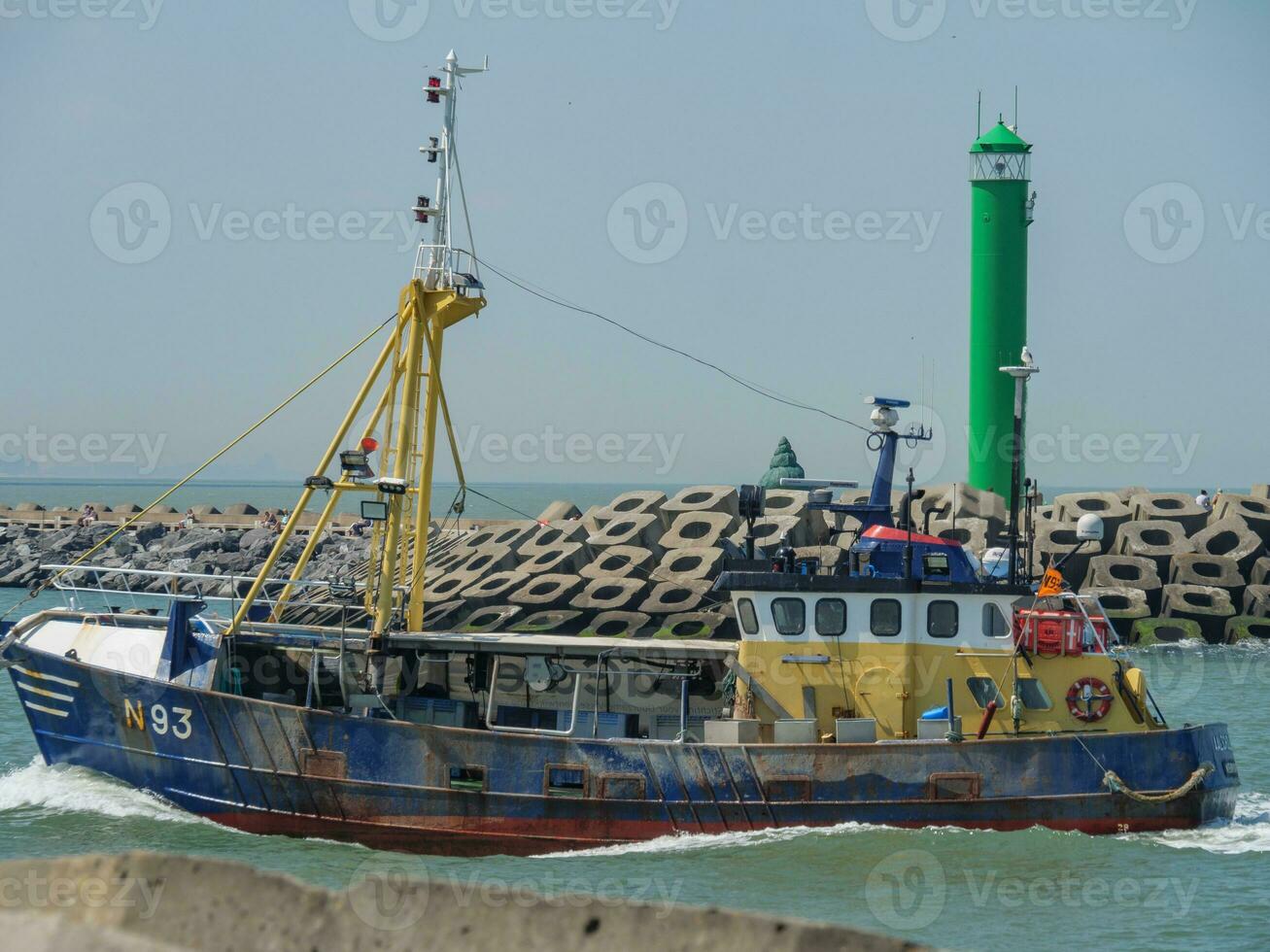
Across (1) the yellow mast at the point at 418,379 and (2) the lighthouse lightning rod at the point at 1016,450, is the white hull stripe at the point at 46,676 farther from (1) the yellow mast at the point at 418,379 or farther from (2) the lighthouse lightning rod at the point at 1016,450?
(2) the lighthouse lightning rod at the point at 1016,450

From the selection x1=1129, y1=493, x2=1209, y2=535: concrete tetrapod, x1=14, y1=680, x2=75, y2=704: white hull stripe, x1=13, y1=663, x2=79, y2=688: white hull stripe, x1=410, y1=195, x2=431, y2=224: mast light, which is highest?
x1=410, y1=195, x2=431, y2=224: mast light

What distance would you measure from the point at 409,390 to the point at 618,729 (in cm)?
538

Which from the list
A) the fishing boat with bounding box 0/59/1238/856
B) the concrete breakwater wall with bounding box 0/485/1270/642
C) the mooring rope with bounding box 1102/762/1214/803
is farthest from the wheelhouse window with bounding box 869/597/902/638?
the concrete breakwater wall with bounding box 0/485/1270/642

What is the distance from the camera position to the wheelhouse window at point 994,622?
18.1 meters

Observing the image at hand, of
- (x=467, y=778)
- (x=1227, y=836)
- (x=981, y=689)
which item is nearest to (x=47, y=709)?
(x=467, y=778)

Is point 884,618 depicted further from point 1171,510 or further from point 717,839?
point 1171,510

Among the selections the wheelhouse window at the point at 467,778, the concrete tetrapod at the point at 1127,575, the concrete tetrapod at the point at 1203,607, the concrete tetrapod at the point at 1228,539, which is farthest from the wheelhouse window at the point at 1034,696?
the concrete tetrapod at the point at 1228,539

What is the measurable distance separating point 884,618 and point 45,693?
11.3m

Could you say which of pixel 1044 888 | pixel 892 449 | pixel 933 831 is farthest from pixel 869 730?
pixel 892 449

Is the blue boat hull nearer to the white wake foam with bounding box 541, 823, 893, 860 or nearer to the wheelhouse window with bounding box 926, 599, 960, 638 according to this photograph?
the white wake foam with bounding box 541, 823, 893, 860

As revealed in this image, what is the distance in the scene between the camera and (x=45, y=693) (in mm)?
19344

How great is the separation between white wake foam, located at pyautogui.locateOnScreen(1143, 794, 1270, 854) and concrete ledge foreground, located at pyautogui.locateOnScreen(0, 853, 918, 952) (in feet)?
45.9

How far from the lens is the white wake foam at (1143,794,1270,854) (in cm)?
1733

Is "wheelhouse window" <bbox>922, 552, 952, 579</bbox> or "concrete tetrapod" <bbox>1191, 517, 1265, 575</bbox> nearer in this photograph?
"wheelhouse window" <bbox>922, 552, 952, 579</bbox>
